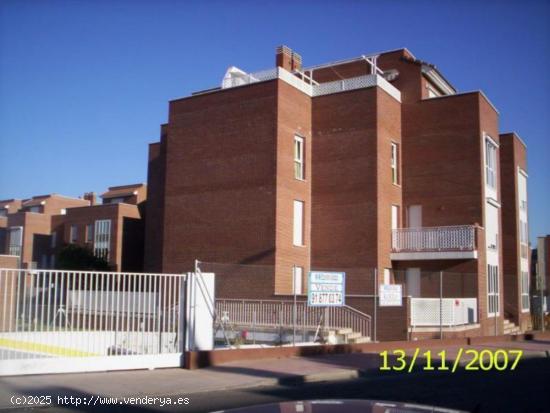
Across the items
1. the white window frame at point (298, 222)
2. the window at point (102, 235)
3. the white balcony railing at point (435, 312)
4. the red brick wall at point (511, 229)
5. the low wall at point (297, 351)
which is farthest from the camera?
the window at point (102, 235)

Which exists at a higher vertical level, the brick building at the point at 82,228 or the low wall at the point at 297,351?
the brick building at the point at 82,228

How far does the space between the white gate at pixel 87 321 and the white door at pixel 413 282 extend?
673 inches

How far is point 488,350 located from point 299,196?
11.7m

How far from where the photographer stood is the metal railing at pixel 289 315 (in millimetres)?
22469

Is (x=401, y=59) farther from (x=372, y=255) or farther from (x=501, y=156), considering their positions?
(x=372, y=255)

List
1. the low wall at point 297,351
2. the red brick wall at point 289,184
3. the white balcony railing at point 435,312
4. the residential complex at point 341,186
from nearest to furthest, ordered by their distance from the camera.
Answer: the low wall at point 297,351
the white balcony railing at point 435,312
the red brick wall at point 289,184
the residential complex at point 341,186

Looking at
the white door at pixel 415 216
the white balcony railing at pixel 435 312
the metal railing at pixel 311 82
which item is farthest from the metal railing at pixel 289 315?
the metal railing at pixel 311 82

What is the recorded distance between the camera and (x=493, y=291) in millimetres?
30562

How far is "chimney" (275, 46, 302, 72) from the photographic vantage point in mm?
34700

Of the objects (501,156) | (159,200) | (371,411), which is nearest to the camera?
(371,411)

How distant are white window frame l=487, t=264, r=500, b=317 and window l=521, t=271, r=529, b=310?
533 centimetres

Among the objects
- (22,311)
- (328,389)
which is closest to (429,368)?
(328,389)

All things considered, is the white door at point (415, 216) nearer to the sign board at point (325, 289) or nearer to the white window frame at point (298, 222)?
the white window frame at point (298, 222)

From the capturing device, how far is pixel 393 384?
1283cm
